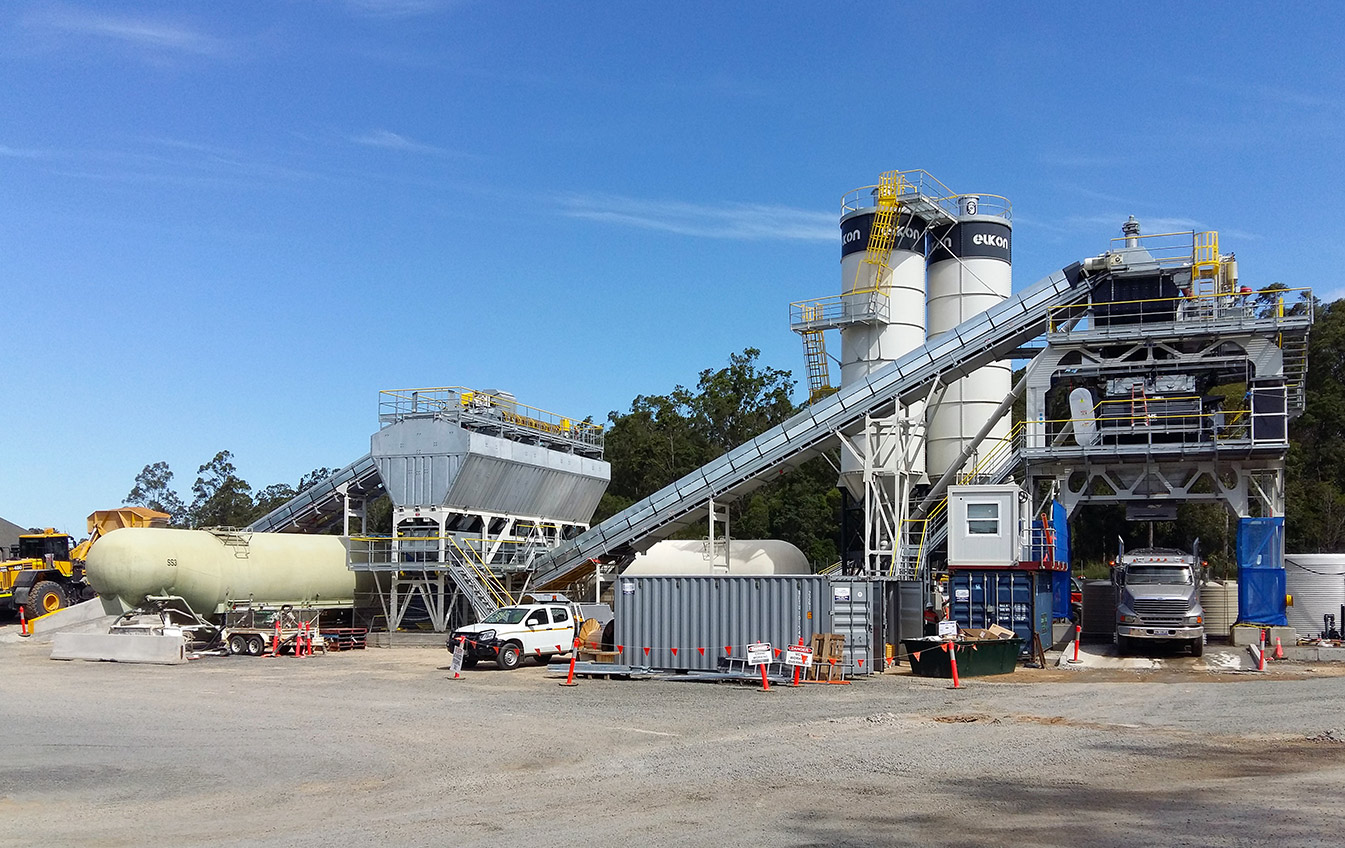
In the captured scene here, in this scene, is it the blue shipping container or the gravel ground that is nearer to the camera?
the gravel ground

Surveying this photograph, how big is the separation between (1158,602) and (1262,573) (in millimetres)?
4769

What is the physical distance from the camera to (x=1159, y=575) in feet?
99.2

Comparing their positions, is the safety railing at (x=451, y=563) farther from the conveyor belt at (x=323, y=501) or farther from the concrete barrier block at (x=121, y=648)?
the concrete barrier block at (x=121, y=648)

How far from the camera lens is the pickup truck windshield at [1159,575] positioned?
30.1 metres

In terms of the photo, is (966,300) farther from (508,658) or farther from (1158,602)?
(508,658)

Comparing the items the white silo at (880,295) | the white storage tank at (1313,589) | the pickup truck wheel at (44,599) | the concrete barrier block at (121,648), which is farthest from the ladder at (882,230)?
the pickup truck wheel at (44,599)

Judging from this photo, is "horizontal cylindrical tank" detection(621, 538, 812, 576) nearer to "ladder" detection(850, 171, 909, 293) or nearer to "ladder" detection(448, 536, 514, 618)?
"ladder" detection(448, 536, 514, 618)

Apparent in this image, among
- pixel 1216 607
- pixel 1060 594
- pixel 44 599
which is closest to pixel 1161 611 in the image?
pixel 1060 594

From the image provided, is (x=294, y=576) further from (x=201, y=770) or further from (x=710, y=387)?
(x=710, y=387)

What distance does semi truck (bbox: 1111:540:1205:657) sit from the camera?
96.3 feet

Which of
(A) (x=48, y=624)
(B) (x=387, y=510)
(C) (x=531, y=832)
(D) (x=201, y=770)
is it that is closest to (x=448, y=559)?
(A) (x=48, y=624)

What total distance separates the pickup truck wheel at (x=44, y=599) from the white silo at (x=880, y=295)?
29.9m

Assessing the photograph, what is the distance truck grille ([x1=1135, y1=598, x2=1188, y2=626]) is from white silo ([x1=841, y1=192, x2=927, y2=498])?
15592mm

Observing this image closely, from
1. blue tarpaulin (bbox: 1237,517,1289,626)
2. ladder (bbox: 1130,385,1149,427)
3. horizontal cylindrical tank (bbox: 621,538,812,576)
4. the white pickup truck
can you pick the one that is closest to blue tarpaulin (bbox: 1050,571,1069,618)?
blue tarpaulin (bbox: 1237,517,1289,626)
